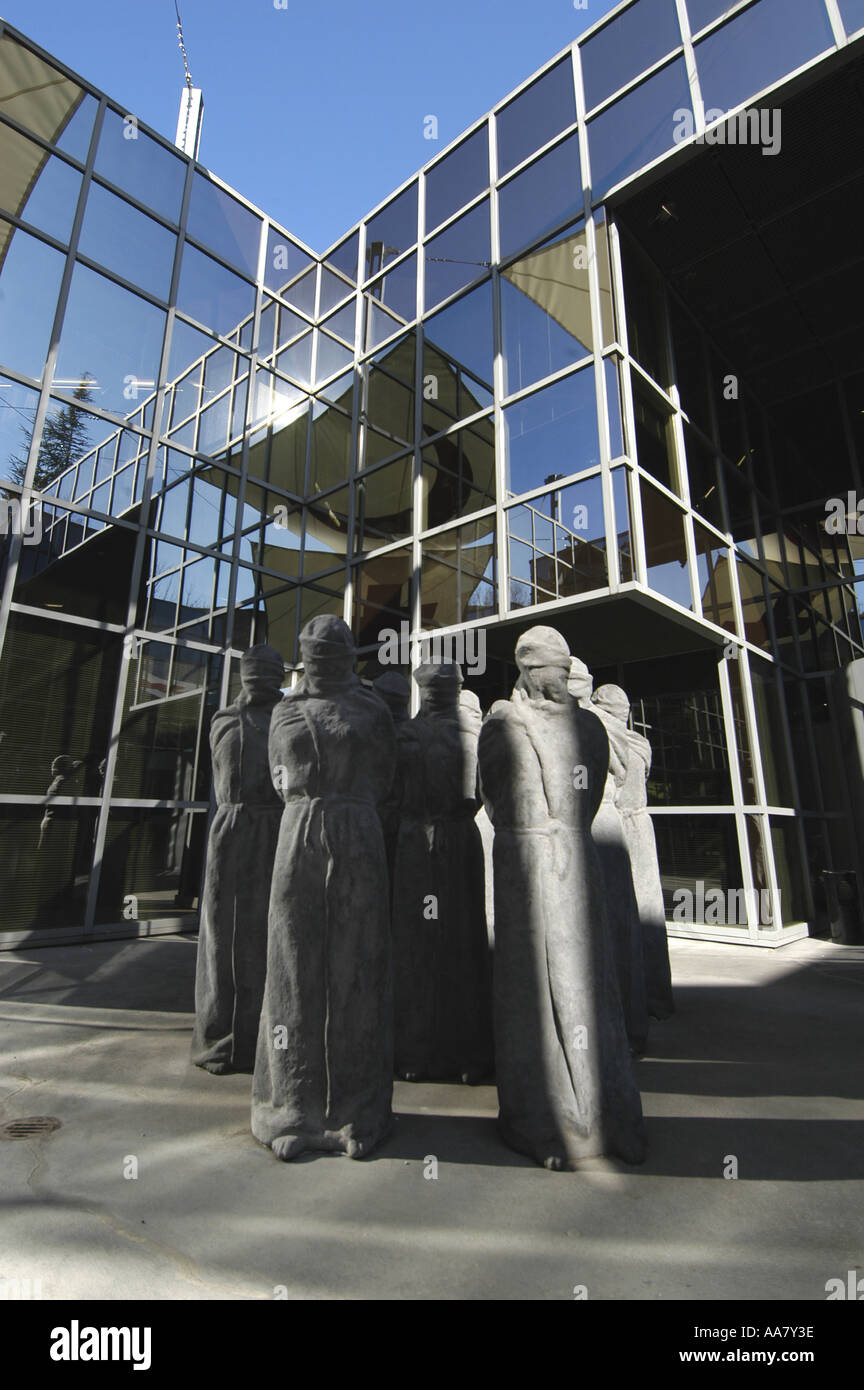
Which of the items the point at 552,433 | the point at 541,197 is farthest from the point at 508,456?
the point at 541,197

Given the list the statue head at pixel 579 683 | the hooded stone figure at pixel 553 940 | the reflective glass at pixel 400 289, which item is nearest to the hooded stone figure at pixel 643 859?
the statue head at pixel 579 683

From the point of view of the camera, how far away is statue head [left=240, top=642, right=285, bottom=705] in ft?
15.6

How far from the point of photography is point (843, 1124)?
128 inches

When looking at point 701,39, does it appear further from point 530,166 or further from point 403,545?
point 403,545

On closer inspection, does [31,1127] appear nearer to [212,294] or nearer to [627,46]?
[212,294]

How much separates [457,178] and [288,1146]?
13.8m

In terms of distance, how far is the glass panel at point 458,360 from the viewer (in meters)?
10.1

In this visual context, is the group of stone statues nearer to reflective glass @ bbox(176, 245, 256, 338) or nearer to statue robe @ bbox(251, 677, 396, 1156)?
statue robe @ bbox(251, 677, 396, 1156)

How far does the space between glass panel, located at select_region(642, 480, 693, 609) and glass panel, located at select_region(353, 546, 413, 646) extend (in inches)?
153

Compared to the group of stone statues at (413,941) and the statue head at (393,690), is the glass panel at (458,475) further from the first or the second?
the group of stone statues at (413,941)

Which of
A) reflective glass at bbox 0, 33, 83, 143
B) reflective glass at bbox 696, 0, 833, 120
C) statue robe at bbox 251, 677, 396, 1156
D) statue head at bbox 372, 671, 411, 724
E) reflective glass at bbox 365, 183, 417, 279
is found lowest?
statue robe at bbox 251, 677, 396, 1156

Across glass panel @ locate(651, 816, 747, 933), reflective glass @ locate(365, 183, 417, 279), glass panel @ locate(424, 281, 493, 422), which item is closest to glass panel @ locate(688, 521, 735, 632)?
glass panel @ locate(651, 816, 747, 933)

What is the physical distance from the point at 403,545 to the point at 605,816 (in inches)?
271
